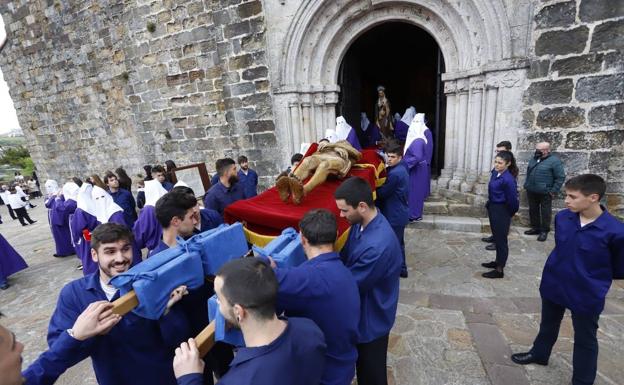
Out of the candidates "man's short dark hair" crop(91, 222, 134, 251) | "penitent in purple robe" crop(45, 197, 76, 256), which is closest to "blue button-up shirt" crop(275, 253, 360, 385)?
"man's short dark hair" crop(91, 222, 134, 251)

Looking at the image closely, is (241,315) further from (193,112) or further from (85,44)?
(85,44)

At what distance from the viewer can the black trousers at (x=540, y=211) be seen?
174 inches

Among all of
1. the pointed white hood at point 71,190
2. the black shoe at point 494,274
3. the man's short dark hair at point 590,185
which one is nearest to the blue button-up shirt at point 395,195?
the black shoe at point 494,274

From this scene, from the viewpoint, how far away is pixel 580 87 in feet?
13.3

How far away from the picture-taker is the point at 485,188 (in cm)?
487

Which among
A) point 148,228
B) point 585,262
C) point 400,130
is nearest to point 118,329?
point 148,228

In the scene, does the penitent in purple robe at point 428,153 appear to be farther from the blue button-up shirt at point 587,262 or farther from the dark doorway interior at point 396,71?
the blue button-up shirt at point 587,262

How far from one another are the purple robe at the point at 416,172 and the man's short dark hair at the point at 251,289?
174 inches

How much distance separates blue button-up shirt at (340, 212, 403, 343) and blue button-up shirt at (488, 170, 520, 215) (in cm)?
225

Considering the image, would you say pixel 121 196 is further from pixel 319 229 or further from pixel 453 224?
pixel 453 224

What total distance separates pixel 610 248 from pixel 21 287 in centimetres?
731

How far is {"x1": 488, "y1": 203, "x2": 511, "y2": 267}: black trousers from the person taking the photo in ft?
11.5

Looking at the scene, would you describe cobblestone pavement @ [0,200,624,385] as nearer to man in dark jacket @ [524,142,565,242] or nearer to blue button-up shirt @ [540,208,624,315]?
man in dark jacket @ [524,142,565,242]

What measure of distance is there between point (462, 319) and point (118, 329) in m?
2.91
